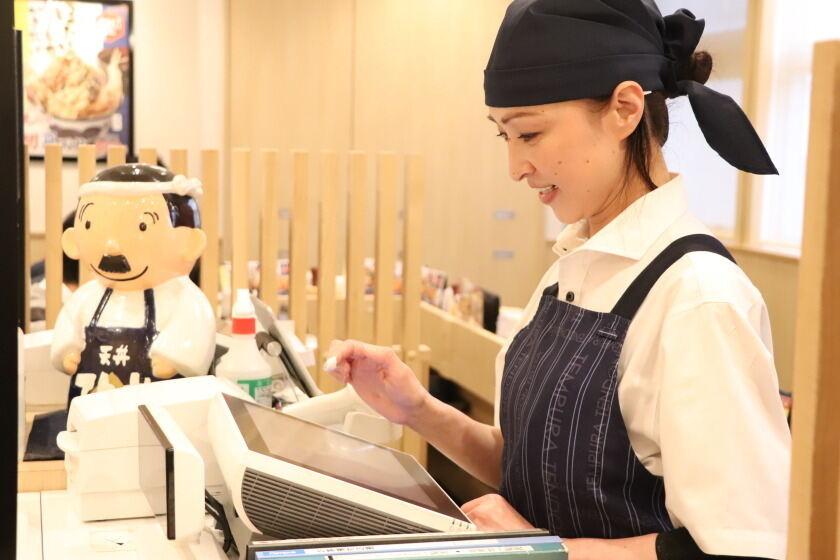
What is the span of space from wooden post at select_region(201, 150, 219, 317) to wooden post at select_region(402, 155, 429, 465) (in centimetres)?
46

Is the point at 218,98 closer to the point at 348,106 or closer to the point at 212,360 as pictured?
the point at 348,106

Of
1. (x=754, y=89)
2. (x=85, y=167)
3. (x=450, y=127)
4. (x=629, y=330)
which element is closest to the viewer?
(x=629, y=330)

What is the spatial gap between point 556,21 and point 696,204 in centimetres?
418

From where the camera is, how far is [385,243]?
2314mm

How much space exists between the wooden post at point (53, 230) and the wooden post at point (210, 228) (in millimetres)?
305

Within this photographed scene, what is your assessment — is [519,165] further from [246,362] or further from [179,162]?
[179,162]

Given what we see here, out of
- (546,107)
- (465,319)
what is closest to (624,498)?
(546,107)

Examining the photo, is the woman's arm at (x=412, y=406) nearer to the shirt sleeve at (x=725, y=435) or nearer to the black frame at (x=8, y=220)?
the shirt sleeve at (x=725, y=435)

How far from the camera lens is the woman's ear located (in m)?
1.04

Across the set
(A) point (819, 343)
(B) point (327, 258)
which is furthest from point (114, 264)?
(A) point (819, 343)

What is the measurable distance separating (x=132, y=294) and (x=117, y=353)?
0.10 metres

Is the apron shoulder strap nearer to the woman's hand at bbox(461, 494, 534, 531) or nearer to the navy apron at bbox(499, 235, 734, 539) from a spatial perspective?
the navy apron at bbox(499, 235, 734, 539)

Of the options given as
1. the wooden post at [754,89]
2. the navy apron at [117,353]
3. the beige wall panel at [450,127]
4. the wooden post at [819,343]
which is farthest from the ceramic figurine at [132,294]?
the beige wall panel at [450,127]

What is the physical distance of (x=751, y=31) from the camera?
4496 mm
